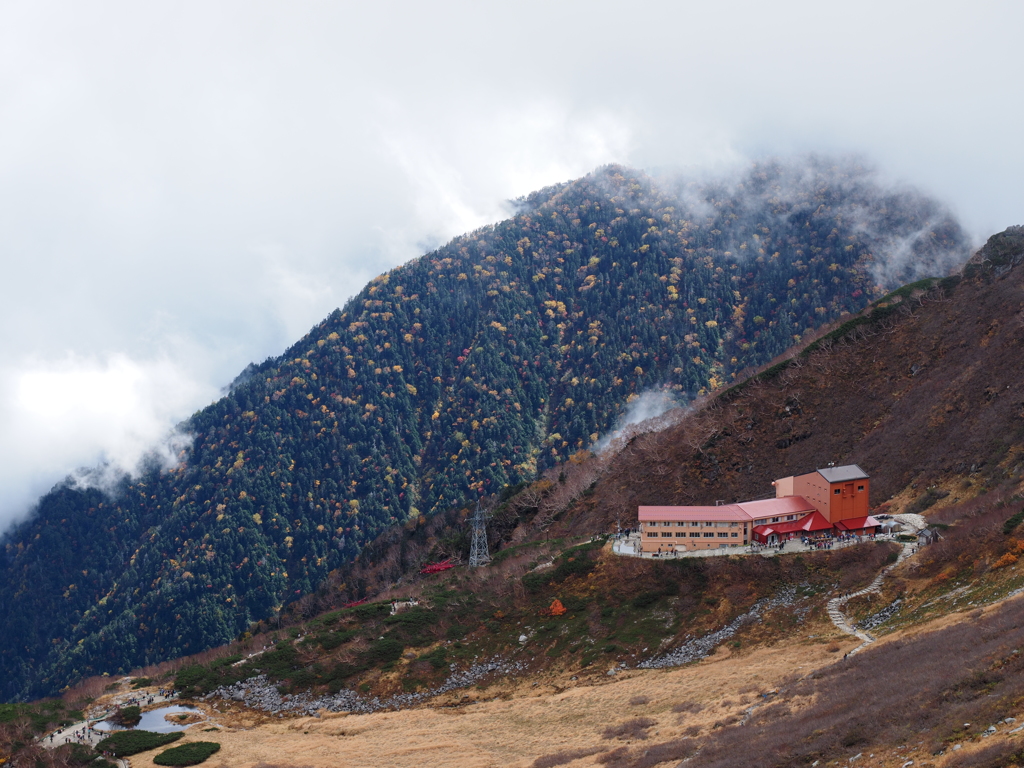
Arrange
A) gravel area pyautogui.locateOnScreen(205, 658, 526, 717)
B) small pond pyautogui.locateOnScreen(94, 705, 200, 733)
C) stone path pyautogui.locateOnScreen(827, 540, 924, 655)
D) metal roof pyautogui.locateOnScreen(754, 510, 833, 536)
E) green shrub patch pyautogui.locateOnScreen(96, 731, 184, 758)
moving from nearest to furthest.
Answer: stone path pyautogui.locateOnScreen(827, 540, 924, 655) → green shrub patch pyautogui.locateOnScreen(96, 731, 184, 758) → small pond pyautogui.locateOnScreen(94, 705, 200, 733) → gravel area pyautogui.locateOnScreen(205, 658, 526, 717) → metal roof pyautogui.locateOnScreen(754, 510, 833, 536)

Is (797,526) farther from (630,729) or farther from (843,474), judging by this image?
(630,729)

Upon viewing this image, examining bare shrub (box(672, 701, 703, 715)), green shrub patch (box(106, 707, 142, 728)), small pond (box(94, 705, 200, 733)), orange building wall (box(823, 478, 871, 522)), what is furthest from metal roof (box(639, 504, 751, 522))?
green shrub patch (box(106, 707, 142, 728))

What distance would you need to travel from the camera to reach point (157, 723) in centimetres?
6931

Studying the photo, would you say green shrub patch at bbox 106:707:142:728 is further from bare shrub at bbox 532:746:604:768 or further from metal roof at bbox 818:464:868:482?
metal roof at bbox 818:464:868:482

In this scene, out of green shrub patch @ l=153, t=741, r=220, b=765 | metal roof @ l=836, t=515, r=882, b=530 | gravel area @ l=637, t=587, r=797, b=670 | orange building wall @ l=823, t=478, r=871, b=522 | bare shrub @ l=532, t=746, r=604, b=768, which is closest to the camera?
bare shrub @ l=532, t=746, r=604, b=768

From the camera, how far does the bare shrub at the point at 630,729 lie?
4944cm

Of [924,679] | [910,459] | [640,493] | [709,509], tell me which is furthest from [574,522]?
[924,679]

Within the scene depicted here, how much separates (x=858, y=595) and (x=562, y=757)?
3170 cm

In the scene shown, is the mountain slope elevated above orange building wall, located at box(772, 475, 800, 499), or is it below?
above

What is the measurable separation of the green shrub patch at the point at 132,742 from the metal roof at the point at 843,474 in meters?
67.7

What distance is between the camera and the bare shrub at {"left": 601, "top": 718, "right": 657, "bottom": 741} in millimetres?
49438

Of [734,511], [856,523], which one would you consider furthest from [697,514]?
[856,523]

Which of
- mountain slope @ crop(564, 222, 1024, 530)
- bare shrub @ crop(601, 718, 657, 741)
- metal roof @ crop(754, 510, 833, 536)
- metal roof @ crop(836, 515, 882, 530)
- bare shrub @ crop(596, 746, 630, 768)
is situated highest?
mountain slope @ crop(564, 222, 1024, 530)

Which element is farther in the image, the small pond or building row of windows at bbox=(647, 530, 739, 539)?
building row of windows at bbox=(647, 530, 739, 539)
